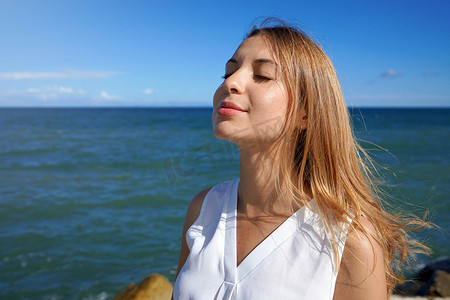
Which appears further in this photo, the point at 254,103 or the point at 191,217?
the point at 191,217

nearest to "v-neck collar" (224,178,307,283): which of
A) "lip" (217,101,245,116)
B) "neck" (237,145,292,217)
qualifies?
"neck" (237,145,292,217)

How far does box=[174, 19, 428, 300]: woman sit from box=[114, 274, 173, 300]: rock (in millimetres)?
2722

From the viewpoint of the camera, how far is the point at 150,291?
13.2ft

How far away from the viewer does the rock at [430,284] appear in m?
4.39

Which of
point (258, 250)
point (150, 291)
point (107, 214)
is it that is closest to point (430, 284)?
point (150, 291)

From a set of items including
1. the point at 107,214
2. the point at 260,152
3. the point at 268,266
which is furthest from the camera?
the point at 107,214

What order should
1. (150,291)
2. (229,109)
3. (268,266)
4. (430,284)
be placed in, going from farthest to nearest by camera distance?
1. (430,284)
2. (150,291)
3. (229,109)
4. (268,266)

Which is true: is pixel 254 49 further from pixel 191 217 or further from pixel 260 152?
pixel 191 217

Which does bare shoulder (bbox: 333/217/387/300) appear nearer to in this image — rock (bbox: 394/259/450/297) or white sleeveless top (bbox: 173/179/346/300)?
white sleeveless top (bbox: 173/179/346/300)

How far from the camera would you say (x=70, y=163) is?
50.2ft

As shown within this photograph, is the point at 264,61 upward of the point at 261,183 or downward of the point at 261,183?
upward

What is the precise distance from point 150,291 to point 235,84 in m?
3.37

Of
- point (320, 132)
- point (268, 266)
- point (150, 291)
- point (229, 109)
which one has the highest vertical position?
point (229, 109)

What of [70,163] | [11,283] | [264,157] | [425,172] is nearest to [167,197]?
[11,283]
